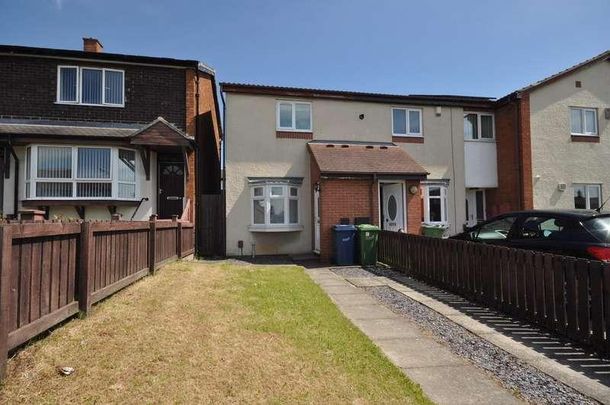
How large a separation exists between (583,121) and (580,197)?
3373 mm

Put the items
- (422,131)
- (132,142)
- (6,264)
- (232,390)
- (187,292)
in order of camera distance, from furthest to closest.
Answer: (422,131), (132,142), (187,292), (232,390), (6,264)

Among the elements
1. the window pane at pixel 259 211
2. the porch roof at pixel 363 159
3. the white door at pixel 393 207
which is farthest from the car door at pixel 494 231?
the window pane at pixel 259 211

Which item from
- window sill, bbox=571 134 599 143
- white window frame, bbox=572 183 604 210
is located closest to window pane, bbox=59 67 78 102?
window sill, bbox=571 134 599 143

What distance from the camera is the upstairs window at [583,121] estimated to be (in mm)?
17094

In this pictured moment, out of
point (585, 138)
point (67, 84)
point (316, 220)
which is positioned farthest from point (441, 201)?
point (67, 84)

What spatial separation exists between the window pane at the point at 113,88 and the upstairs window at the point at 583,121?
1831cm

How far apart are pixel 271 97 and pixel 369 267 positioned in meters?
7.34

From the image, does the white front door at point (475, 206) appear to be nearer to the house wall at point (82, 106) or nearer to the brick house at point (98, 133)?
A: the brick house at point (98, 133)

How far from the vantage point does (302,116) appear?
15062 mm

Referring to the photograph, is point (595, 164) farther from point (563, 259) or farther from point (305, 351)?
point (305, 351)

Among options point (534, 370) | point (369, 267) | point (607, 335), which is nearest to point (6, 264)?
point (534, 370)

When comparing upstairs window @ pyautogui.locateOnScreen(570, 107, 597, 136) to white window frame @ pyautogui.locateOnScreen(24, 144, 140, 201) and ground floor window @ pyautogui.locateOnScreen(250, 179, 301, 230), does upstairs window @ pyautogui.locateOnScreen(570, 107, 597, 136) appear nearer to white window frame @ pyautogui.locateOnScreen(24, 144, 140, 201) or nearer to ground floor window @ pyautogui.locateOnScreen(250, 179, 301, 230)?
ground floor window @ pyautogui.locateOnScreen(250, 179, 301, 230)

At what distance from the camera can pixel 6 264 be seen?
3152mm

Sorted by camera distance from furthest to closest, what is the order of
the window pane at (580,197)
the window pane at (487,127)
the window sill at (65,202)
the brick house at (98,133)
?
the window pane at (487,127)
the window pane at (580,197)
the brick house at (98,133)
the window sill at (65,202)
